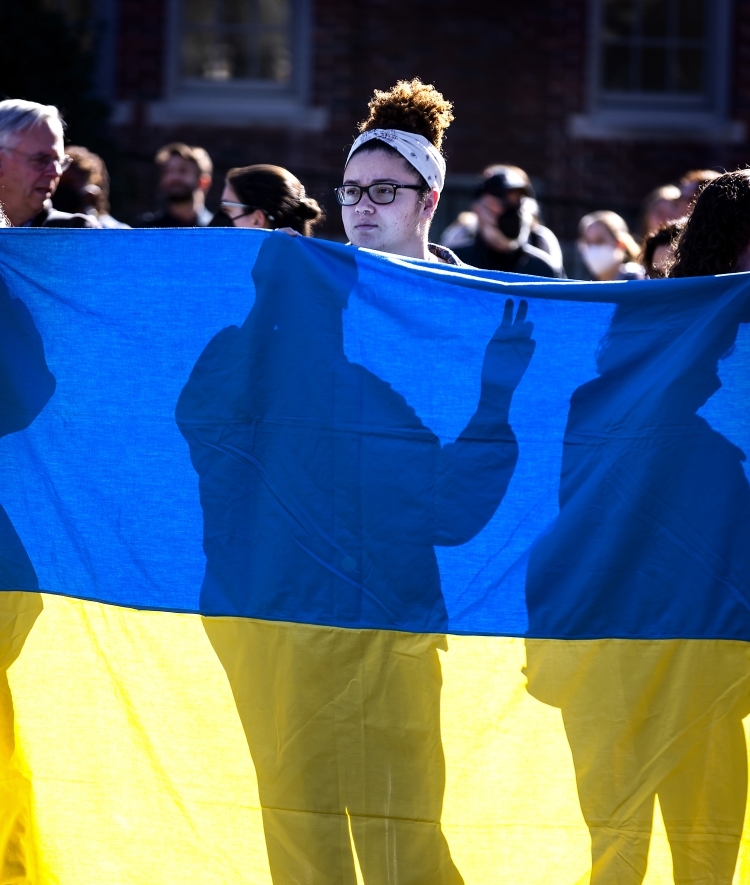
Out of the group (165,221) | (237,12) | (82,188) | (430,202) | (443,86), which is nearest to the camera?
(430,202)

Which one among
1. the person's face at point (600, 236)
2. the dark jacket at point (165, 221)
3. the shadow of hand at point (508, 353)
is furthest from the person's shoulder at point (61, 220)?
the person's face at point (600, 236)

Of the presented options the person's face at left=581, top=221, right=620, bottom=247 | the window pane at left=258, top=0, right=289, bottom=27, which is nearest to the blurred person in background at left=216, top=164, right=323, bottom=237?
the person's face at left=581, top=221, right=620, bottom=247

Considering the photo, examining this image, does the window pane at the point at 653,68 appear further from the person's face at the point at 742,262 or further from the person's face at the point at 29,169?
the person's face at the point at 742,262

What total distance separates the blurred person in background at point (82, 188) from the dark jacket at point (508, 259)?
1826 mm

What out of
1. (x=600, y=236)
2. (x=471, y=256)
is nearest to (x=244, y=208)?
(x=471, y=256)

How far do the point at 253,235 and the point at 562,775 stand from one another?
63.0 inches

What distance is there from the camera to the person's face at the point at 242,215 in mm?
4004

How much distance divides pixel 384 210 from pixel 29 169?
131cm

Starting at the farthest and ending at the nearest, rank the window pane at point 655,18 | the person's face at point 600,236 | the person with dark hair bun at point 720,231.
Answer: the window pane at point 655,18 → the person's face at point 600,236 → the person with dark hair bun at point 720,231

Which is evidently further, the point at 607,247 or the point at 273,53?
the point at 273,53

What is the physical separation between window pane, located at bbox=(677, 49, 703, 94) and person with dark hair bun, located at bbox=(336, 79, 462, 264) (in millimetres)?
8325

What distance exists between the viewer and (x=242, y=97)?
418 inches

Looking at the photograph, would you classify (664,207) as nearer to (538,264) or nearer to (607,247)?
(607,247)

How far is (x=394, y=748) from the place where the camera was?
2943 mm
